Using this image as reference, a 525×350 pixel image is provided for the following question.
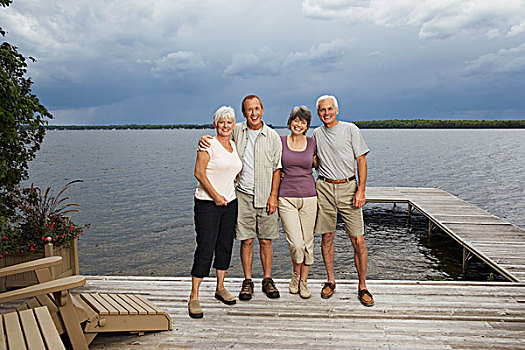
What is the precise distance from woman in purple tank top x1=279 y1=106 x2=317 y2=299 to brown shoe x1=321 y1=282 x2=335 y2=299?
1.13 ft

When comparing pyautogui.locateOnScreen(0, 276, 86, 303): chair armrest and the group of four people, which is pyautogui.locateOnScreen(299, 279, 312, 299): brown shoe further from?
pyautogui.locateOnScreen(0, 276, 86, 303): chair armrest

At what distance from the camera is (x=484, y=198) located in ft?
63.3

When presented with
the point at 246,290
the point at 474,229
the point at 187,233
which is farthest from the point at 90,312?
the point at 187,233

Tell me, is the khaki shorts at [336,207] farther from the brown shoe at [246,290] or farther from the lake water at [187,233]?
the lake water at [187,233]

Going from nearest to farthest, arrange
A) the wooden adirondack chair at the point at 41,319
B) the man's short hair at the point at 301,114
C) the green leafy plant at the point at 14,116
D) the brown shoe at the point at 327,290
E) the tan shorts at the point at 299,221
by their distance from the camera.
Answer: the wooden adirondack chair at the point at 41,319 < the man's short hair at the point at 301,114 < the tan shorts at the point at 299,221 < the brown shoe at the point at 327,290 < the green leafy plant at the point at 14,116

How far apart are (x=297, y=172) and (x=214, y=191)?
34.3 inches

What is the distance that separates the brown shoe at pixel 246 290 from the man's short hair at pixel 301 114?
1.71m

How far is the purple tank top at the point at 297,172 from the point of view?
13.5 feet

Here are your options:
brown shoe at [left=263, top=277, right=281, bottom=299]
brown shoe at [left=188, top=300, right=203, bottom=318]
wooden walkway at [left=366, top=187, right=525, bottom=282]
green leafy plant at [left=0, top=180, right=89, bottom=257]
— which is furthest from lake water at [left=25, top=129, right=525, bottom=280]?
brown shoe at [left=188, top=300, right=203, bottom=318]

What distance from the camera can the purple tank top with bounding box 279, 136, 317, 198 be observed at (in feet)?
13.5

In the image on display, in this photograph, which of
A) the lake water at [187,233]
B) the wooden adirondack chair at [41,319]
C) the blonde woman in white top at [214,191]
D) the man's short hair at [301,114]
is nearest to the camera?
the wooden adirondack chair at [41,319]

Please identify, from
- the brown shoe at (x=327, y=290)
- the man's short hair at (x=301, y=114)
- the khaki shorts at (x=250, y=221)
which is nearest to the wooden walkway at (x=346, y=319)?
the brown shoe at (x=327, y=290)

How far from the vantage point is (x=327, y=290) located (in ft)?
14.3

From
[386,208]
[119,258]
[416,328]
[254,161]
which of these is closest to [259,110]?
[254,161]
